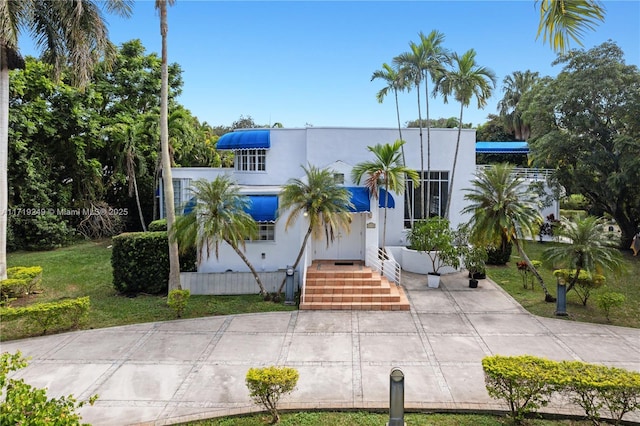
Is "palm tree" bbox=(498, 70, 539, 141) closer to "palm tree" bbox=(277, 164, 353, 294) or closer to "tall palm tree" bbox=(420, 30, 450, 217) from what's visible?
"tall palm tree" bbox=(420, 30, 450, 217)

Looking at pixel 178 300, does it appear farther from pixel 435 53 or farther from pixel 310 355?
pixel 435 53

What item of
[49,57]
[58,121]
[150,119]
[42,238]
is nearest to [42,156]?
[58,121]

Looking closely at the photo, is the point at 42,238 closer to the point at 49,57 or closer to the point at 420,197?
the point at 49,57

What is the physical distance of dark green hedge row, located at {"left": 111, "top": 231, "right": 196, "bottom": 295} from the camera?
1819 cm

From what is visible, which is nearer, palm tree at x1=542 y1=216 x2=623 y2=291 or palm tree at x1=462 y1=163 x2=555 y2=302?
palm tree at x1=542 y1=216 x2=623 y2=291

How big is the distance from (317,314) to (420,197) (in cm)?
1157

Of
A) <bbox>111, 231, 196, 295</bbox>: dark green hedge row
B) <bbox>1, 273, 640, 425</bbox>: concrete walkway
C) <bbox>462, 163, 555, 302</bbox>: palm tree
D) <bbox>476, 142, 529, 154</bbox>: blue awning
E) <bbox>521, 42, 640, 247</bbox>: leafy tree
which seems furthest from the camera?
<bbox>476, 142, 529, 154</bbox>: blue awning

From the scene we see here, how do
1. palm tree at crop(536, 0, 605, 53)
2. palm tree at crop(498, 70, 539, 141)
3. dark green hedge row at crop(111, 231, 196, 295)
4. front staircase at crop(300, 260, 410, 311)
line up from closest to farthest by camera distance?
palm tree at crop(536, 0, 605, 53), front staircase at crop(300, 260, 410, 311), dark green hedge row at crop(111, 231, 196, 295), palm tree at crop(498, 70, 539, 141)

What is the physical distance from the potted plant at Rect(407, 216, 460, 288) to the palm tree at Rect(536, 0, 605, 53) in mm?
14250

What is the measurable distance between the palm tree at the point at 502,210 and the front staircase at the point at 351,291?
452 centimetres

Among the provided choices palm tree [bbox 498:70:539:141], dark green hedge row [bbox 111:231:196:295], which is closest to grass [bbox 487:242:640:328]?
dark green hedge row [bbox 111:231:196:295]

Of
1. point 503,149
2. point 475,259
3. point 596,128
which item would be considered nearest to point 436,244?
point 475,259

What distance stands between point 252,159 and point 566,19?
2036 centimetres

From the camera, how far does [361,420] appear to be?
29.4 feet
